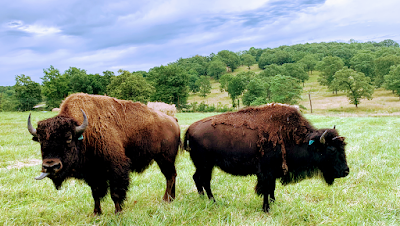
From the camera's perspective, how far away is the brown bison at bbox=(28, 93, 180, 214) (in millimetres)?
3850

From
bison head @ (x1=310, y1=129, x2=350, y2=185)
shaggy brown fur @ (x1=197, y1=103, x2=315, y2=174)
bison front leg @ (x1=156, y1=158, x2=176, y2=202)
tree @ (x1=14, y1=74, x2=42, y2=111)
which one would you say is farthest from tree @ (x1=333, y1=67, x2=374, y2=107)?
tree @ (x1=14, y1=74, x2=42, y2=111)

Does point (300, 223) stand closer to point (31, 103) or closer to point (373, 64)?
point (31, 103)

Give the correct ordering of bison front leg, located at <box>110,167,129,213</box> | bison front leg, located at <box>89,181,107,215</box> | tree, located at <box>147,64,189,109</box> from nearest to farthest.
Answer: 1. bison front leg, located at <box>110,167,129,213</box>
2. bison front leg, located at <box>89,181,107,215</box>
3. tree, located at <box>147,64,189,109</box>

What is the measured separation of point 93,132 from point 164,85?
2649 inches

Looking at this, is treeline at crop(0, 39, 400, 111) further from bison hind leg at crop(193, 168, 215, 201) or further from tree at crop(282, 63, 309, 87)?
bison hind leg at crop(193, 168, 215, 201)

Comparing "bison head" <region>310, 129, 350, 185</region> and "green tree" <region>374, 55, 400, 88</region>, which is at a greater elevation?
"green tree" <region>374, 55, 400, 88</region>

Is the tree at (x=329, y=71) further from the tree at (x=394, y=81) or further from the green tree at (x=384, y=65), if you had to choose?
the tree at (x=394, y=81)

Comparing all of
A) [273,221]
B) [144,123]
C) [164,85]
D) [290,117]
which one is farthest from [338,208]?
[164,85]

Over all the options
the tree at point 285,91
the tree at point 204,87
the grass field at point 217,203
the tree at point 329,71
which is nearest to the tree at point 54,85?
the tree at point 204,87

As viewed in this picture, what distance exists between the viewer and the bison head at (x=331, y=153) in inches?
197

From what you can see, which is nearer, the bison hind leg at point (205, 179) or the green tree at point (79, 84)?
the bison hind leg at point (205, 179)

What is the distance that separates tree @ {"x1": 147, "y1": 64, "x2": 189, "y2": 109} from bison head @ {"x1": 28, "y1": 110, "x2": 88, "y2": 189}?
63807 mm

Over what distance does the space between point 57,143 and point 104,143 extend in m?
0.86

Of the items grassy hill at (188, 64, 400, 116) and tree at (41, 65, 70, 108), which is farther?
tree at (41, 65, 70, 108)
